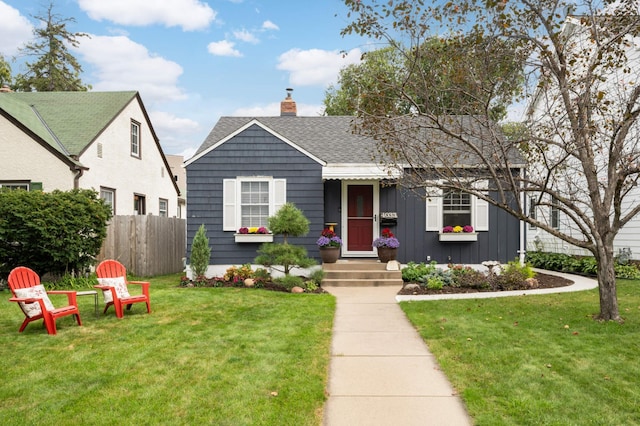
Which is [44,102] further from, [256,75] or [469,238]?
[469,238]

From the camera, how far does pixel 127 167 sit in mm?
16219

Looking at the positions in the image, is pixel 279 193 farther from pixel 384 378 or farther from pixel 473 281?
pixel 384 378

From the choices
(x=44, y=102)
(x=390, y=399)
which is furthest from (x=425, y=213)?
(x=44, y=102)

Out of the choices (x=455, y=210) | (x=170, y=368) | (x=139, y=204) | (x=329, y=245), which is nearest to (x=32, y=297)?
(x=170, y=368)

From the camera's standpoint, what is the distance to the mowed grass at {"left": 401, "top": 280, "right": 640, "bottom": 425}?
3.83 metres

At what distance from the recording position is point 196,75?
14.3 m

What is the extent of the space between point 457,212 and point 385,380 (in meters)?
8.81

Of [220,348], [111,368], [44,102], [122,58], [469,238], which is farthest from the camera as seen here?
[122,58]

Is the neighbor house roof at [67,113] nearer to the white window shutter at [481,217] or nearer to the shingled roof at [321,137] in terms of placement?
the shingled roof at [321,137]

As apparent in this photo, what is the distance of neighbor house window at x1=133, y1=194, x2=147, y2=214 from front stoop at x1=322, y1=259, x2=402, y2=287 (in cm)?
872

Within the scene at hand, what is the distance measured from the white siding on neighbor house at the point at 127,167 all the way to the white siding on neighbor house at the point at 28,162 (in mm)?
601

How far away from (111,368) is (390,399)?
9.33 feet

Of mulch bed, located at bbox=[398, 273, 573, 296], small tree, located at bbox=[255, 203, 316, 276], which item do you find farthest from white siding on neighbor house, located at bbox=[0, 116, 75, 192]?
mulch bed, located at bbox=[398, 273, 573, 296]

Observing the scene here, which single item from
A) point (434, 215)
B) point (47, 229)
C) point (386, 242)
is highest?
point (434, 215)
